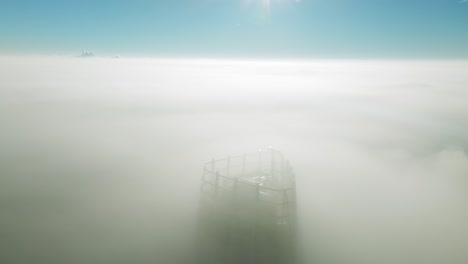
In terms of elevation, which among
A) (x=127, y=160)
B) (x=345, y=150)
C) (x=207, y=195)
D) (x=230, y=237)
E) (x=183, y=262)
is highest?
(x=345, y=150)

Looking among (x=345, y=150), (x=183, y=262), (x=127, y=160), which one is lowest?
(x=183, y=262)

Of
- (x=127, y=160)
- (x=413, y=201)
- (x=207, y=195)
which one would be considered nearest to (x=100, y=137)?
(x=127, y=160)

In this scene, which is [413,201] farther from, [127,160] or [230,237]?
[127,160]

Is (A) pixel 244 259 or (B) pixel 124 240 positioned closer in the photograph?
(A) pixel 244 259

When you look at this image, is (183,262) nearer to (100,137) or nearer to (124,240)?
(124,240)

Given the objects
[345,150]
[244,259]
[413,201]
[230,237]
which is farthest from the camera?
[345,150]

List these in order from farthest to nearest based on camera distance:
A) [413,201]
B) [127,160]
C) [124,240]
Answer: [127,160], [413,201], [124,240]

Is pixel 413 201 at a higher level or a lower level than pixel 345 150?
lower

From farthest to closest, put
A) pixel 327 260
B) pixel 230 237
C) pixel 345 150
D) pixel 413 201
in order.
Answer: pixel 345 150 → pixel 413 201 → pixel 327 260 → pixel 230 237

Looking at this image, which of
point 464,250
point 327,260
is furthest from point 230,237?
point 464,250
